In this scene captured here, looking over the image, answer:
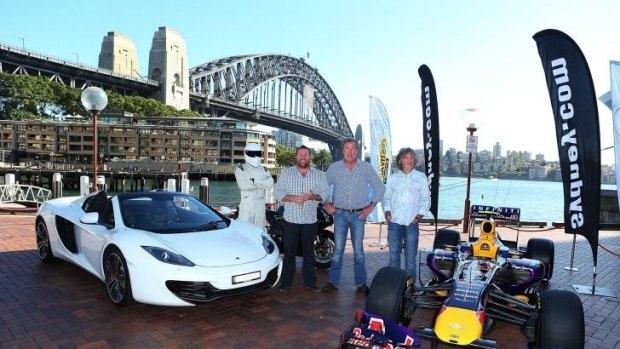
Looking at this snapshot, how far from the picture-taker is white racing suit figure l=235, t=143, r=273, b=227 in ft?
18.6

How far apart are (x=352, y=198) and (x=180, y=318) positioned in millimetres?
2301

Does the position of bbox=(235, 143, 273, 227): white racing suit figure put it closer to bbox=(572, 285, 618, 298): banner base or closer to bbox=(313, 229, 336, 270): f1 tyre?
bbox=(313, 229, 336, 270): f1 tyre

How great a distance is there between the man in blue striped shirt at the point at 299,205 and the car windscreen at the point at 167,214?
0.78 meters

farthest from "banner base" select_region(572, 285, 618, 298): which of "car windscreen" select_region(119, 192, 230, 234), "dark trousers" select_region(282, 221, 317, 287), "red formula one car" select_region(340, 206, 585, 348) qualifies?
"car windscreen" select_region(119, 192, 230, 234)

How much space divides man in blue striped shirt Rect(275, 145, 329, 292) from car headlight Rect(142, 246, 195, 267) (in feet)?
4.58

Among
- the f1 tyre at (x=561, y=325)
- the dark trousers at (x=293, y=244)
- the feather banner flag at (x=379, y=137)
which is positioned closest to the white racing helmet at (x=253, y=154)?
the dark trousers at (x=293, y=244)

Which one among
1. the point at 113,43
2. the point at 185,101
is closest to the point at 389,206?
the point at 185,101

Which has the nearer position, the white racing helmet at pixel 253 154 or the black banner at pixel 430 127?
the white racing helmet at pixel 253 154

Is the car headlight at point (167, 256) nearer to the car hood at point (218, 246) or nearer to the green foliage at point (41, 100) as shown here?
the car hood at point (218, 246)

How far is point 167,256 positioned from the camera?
13.8ft

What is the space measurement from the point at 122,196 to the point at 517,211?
210 inches

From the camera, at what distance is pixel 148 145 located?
3187 inches

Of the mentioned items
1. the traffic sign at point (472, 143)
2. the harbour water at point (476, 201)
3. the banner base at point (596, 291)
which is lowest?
Answer: the harbour water at point (476, 201)

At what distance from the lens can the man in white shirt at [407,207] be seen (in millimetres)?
5199
